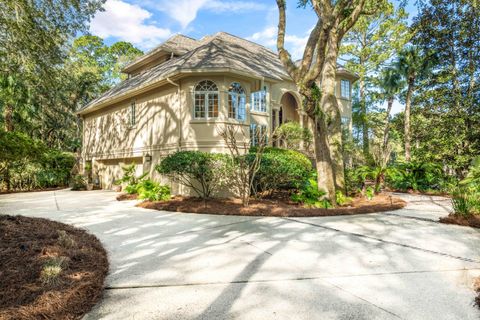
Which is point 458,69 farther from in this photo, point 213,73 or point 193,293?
point 193,293

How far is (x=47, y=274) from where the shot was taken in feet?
9.45

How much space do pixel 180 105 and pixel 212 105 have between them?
1.37 m

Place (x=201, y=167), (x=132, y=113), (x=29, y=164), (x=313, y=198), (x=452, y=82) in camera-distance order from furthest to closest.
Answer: (x=452, y=82), (x=29, y=164), (x=132, y=113), (x=201, y=167), (x=313, y=198)

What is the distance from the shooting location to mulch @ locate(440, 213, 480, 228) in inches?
231

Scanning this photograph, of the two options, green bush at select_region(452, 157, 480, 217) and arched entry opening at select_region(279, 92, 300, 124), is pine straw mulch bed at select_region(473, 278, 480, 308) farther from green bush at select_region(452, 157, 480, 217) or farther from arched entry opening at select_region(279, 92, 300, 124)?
arched entry opening at select_region(279, 92, 300, 124)

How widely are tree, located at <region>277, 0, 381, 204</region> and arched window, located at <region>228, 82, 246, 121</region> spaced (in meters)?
3.25

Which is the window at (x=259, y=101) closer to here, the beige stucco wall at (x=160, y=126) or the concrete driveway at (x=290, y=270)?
the beige stucco wall at (x=160, y=126)

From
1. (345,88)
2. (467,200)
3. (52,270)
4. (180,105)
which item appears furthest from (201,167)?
(345,88)

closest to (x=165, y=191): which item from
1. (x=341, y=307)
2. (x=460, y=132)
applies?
(x=341, y=307)

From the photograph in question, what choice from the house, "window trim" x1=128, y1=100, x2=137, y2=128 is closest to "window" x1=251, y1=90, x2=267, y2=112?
the house

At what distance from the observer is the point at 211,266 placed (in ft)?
12.0

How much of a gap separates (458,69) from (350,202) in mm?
15156

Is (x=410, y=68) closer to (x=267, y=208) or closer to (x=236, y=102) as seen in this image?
(x=236, y=102)

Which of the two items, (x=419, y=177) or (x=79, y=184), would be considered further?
(x=79, y=184)
